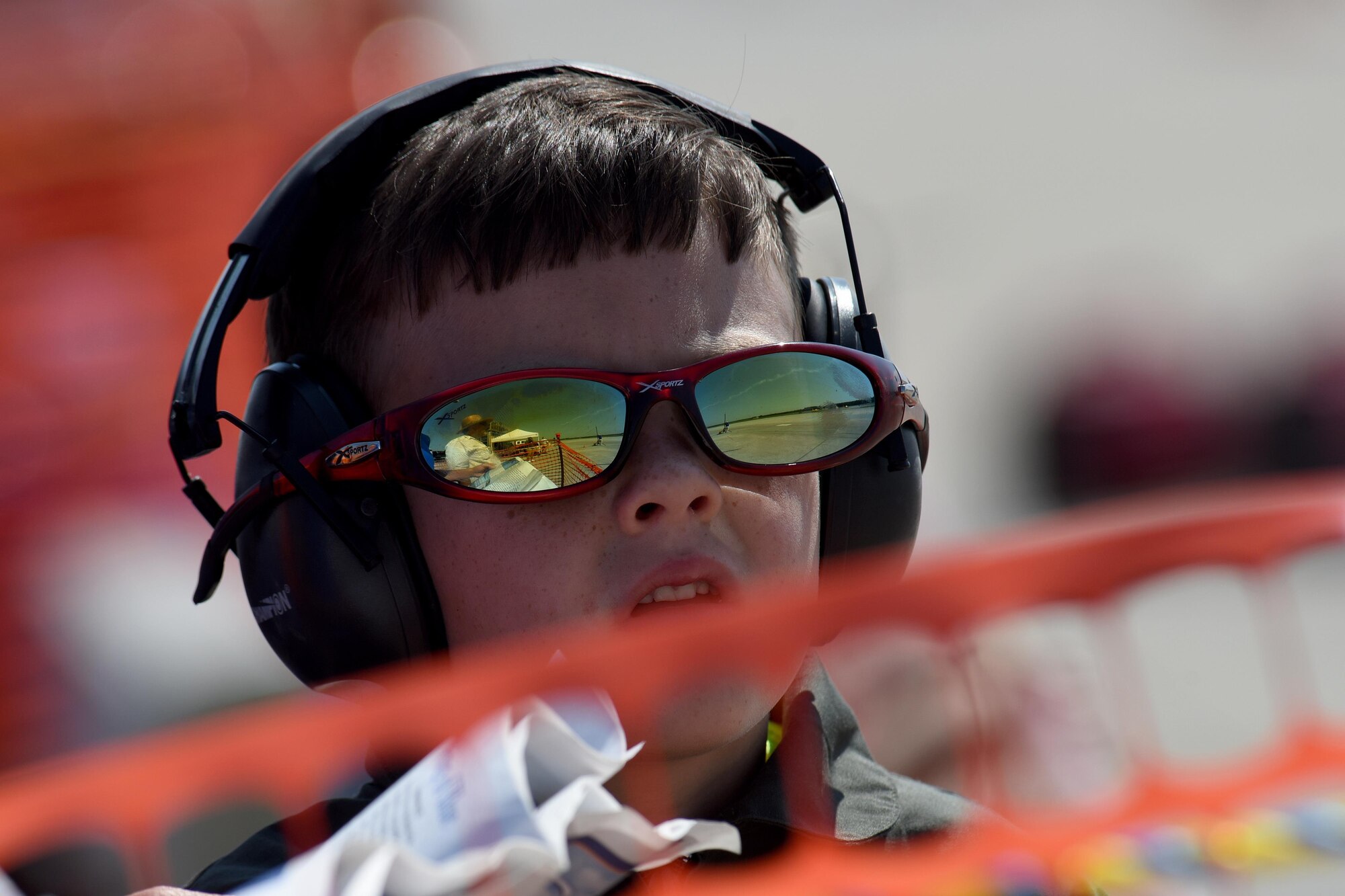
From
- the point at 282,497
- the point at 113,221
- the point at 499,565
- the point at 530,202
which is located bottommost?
the point at 499,565

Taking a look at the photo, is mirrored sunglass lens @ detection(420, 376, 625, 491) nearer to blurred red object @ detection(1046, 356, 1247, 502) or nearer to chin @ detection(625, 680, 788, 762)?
chin @ detection(625, 680, 788, 762)

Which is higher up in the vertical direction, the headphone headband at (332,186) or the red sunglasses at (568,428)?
the headphone headband at (332,186)

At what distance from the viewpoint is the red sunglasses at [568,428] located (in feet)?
4.02

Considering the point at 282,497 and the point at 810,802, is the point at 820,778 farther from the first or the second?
the point at 282,497

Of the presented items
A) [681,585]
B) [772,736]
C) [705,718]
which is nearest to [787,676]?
[705,718]

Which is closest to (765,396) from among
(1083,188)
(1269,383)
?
(1269,383)

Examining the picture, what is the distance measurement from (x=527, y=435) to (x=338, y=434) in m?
0.24

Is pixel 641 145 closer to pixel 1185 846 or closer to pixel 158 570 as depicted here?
pixel 1185 846

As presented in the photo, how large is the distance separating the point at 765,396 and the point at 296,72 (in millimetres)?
4037

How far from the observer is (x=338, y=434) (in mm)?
1333

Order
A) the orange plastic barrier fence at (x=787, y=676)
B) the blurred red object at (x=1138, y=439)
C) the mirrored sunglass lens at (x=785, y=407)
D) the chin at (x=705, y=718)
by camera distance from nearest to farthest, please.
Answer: the orange plastic barrier fence at (x=787, y=676)
the chin at (x=705, y=718)
the mirrored sunglass lens at (x=785, y=407)
the blurred red object at (x=1138, y=439)

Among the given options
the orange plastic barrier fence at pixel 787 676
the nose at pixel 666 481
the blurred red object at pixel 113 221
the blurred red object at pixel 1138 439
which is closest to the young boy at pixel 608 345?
the nose at pixel 666 481

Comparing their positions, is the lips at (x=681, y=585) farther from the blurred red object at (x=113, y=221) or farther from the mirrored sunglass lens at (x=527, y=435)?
the blurred red object at (x=113, y=221)

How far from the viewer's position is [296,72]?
4742mm
